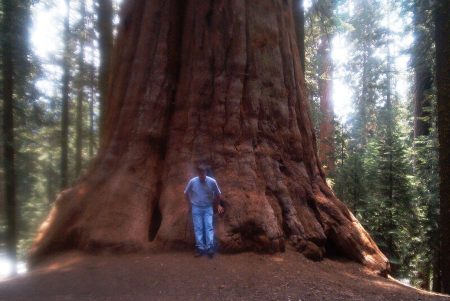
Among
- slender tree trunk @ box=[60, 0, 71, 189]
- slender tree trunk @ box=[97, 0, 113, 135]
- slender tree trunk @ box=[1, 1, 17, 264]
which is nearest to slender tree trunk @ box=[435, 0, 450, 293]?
slender tree trunk @ box=[97, 0, 113, 135]

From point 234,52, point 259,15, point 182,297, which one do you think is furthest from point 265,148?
point 182,297

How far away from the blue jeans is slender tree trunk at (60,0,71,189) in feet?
44.9

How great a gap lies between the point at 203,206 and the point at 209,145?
1.41m

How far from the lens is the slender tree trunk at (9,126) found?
603 inches

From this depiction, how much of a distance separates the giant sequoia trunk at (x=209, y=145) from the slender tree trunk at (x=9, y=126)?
8647 mm

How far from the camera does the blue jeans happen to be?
6514 mm

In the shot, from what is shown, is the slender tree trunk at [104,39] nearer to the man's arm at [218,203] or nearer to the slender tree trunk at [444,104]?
the man's arm at [218,203]

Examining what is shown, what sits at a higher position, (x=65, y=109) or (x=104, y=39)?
(x=104, y=39)

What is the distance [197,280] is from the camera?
18.6ft

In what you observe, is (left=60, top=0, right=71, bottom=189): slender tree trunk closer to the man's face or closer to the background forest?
the background forest

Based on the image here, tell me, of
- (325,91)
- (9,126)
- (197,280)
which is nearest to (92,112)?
(9,126)

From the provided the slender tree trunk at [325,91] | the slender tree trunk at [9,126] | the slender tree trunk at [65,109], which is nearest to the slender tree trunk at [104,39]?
the slender tree trunk at [9,126]

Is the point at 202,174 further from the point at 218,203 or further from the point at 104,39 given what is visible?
the point at 104,39

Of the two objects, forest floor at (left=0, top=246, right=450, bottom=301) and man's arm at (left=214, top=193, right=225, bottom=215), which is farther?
man's arm at (left=214, top=193, right=225, bottom=215)
